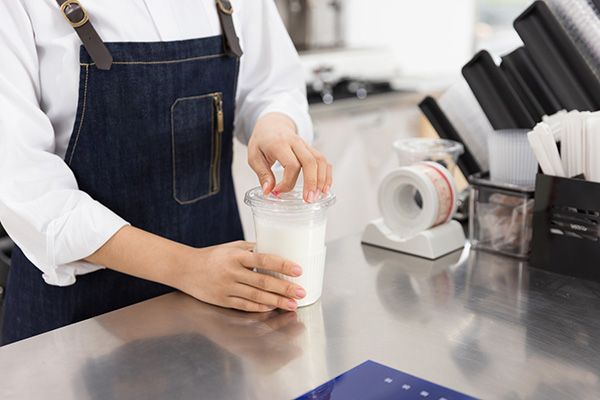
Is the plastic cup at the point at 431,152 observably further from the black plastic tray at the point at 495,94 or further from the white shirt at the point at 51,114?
the white shirt at the point at 51,114

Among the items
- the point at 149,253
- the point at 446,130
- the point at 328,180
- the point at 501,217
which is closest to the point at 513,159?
the point at 501,217

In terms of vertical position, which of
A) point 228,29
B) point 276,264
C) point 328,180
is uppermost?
point 228,29

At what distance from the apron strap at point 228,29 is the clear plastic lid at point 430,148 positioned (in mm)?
404

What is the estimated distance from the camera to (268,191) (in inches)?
39.8

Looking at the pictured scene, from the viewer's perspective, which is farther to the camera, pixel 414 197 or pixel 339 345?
pixel 414 197

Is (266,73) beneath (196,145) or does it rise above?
above

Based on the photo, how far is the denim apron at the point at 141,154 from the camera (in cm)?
120

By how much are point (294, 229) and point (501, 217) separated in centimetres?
51

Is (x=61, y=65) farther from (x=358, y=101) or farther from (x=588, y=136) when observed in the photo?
(x=358, y=101)

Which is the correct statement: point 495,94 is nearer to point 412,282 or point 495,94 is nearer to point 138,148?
point 412,282

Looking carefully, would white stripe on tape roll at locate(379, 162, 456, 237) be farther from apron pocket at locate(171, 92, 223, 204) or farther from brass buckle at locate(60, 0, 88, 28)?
brass buckle at locate(60, 0, 88, 28)

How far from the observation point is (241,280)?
1006 millimetres

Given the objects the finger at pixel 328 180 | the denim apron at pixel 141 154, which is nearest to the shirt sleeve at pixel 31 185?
the denim apron at pixel 141 154

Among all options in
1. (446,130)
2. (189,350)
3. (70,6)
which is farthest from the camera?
(446,130)
